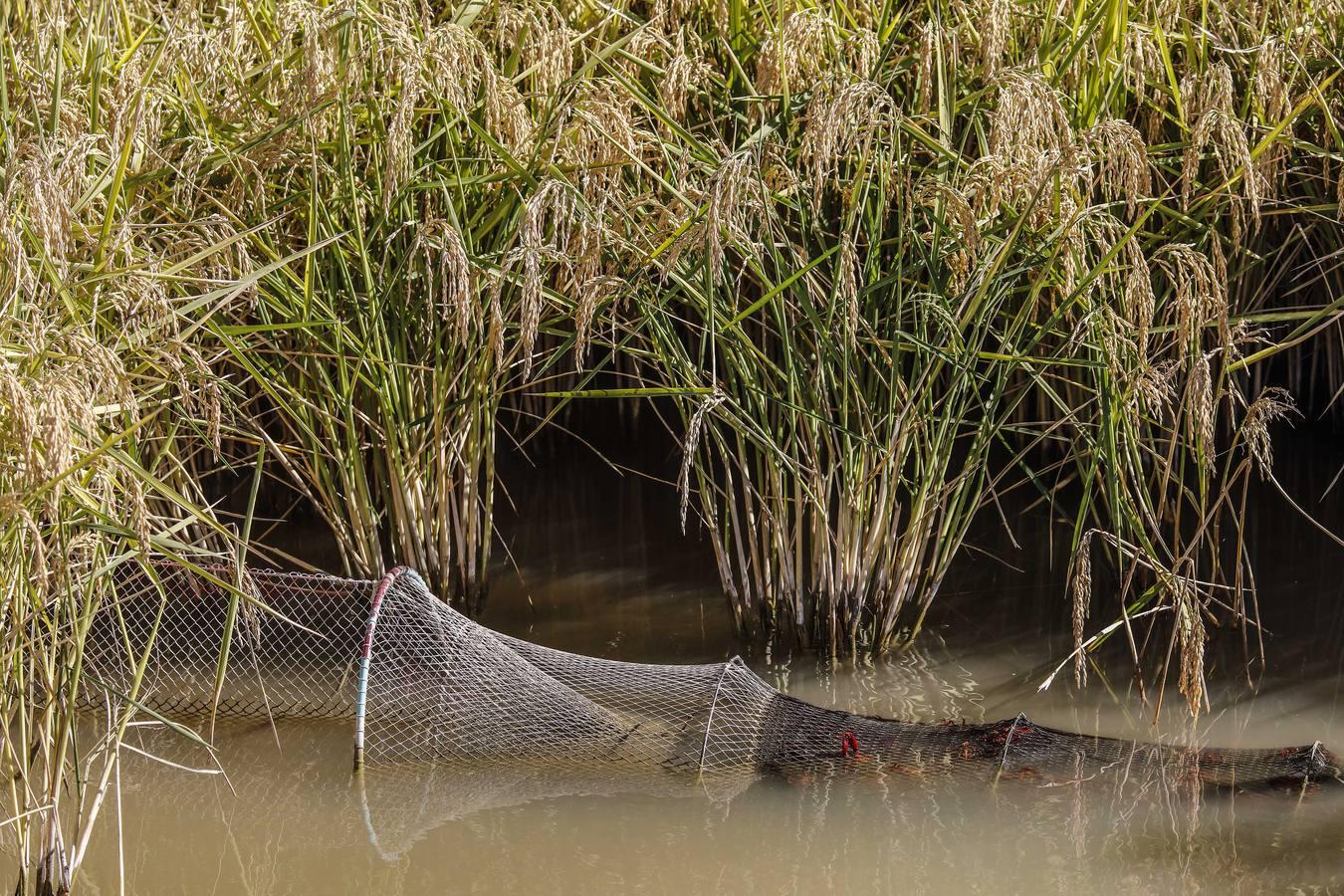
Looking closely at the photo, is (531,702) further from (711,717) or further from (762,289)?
(762,289)

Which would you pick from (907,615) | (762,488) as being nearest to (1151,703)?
(907,615)

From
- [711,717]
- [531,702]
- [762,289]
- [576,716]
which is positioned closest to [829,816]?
[711,717]

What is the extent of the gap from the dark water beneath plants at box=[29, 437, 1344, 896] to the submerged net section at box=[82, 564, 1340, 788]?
0.08 metres

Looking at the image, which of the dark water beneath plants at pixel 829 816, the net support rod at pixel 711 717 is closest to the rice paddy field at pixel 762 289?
the dark water beneath plants at pixel 829 816

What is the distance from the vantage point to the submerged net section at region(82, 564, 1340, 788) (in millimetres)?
3303

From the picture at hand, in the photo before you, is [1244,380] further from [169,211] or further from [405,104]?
[169,211]

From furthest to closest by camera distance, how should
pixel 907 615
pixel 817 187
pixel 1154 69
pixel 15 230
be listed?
pixel 907 615, pixel 1154 69, pixel 817 187, pixel 15 230

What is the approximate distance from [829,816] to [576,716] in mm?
701

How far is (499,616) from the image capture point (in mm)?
4336

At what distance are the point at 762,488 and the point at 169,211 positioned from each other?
1690 mm

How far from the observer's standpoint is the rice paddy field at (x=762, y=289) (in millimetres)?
3041

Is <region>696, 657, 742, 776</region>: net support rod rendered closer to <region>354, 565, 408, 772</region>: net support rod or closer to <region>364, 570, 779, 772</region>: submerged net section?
<region>364, 570, 779, 772</region>: submerged net section

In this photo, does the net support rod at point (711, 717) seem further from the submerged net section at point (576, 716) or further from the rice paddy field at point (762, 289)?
the rice paddy field at point (762, 289)

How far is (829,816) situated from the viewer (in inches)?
124
